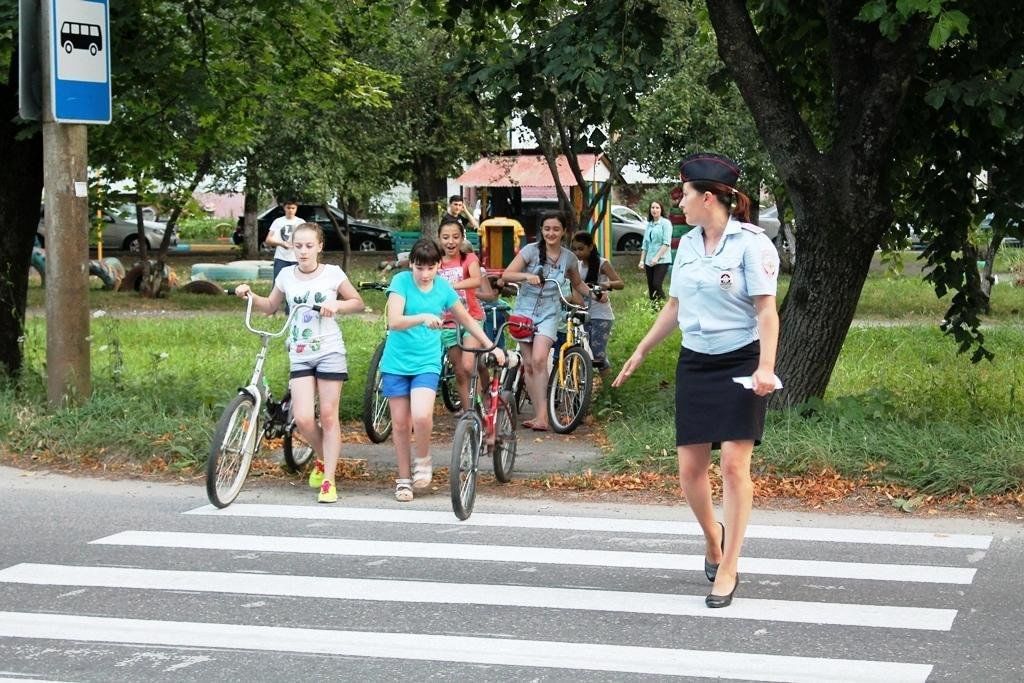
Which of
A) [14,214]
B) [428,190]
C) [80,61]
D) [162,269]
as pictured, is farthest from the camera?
[428,190]

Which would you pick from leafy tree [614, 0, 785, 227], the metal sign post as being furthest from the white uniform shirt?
leafy tree [614, 0, 785, 227]

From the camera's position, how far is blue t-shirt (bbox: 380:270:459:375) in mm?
8758

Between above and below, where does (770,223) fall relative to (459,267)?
above

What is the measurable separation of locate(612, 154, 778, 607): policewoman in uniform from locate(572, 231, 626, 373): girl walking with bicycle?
5902 millimetres

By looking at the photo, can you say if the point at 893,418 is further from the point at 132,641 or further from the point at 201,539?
the point at 132,641

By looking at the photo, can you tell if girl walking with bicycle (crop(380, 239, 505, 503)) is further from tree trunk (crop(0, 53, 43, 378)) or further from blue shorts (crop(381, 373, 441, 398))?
tree trunk (crop(0, 53, 43, 378))

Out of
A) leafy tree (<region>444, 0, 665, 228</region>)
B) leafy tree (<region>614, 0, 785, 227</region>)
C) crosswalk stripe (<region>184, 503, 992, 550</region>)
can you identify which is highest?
leafy tree (<region>614, 0, 785, 227</region>)

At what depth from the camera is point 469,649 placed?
5.73 metres

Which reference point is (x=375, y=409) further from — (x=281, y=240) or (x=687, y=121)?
(x=687, y=121)

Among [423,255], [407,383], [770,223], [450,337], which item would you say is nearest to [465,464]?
[407,383]

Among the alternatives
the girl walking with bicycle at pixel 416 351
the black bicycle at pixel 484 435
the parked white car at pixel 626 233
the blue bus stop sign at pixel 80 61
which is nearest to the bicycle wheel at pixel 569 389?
the black bicycle at pixel 484 435

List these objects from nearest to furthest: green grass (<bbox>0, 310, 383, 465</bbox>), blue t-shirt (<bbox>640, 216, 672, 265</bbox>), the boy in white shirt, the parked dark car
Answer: green grass (<bbox>0, 310, 383, 465</bbox>)
the boy in white shirt
blue t-shirt (<bbox>640, 216, 672, 265</bbox>)
the parked dark car

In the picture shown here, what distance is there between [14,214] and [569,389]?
4.62 metres

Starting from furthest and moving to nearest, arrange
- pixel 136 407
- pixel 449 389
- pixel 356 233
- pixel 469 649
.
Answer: pixel 356 233
pixel 449 389
pixel 136 407
pixel 469 649
